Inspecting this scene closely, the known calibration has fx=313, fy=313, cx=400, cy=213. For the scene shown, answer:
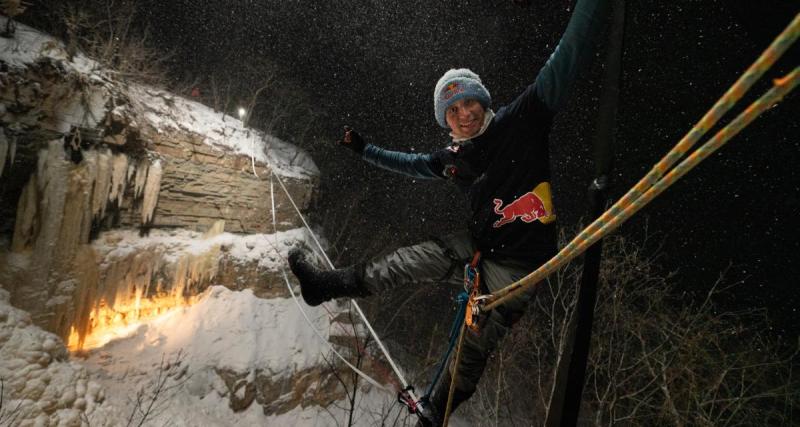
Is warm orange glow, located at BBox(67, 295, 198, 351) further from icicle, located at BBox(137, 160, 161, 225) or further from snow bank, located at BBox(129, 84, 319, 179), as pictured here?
snow bank, located at BBox(129, 84, 319, 179)

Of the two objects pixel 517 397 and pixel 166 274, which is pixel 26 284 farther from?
pixel 517 397

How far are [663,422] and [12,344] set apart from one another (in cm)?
1700

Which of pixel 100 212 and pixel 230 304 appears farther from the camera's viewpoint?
pixel 230 304

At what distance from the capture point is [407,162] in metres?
3.46

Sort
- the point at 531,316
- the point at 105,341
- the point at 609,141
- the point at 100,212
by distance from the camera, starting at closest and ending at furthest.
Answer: the point at 609,141, the point at 100,212, the point at 105,341, the point at 531,316

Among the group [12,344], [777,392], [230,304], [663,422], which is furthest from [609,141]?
[663,422]

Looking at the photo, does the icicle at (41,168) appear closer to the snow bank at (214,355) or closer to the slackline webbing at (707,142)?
the snow bank at (214,355)

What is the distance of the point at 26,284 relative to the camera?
249 inches

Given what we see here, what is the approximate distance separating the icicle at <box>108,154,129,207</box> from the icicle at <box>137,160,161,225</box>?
0.56 m

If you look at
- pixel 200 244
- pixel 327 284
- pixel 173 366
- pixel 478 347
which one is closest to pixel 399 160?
pixel 327 284

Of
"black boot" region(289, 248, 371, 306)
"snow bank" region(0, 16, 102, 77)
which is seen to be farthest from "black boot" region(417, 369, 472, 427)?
"snow bank" region(0, 16, 102, 77)

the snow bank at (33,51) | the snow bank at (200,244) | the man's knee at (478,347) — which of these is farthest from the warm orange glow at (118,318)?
the man's knee at (478,347)

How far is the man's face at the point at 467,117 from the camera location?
267cm

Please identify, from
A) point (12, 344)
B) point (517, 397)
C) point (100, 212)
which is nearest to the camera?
point (12, 344)
